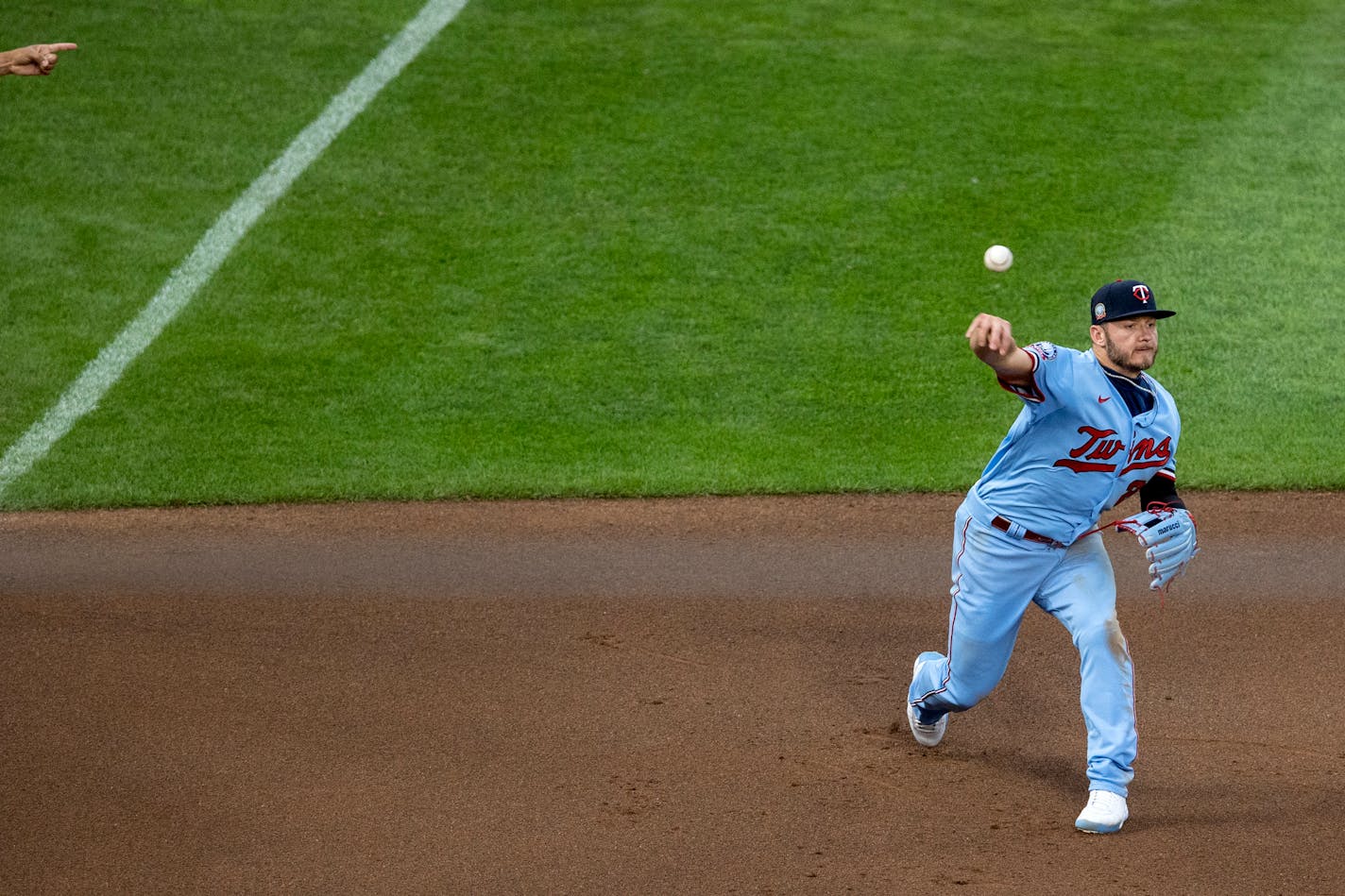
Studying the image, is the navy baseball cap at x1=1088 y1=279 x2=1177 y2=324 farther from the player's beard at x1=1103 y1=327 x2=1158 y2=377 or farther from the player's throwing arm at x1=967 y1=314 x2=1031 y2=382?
the player's throwing arm at x1=967 y1=314 x2=1031 y2=382

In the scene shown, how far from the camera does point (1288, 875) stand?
4.64 m

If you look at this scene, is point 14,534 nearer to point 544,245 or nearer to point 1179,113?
point 544,245

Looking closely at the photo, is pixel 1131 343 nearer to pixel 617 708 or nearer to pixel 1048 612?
pixel 1048 612

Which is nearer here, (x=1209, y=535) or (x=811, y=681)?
(x=811, y=681)

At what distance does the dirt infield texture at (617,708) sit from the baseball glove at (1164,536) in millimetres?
757

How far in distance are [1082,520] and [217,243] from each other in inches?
277

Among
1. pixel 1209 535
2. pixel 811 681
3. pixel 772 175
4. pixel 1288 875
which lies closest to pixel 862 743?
pixel 811 681

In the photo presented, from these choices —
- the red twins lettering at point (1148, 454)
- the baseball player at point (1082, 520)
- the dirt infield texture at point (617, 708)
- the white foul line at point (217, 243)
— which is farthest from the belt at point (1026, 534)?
the white foul line at point (217, 243)

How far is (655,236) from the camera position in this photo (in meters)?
10.2

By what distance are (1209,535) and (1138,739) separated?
205 centimetres

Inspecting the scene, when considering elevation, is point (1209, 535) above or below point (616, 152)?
below

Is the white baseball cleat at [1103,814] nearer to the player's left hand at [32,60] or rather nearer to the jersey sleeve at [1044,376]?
the jersey sleeve at [1044,376]

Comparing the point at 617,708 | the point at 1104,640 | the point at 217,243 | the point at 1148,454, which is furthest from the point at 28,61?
the point at 217,243

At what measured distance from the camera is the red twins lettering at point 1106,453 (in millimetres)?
4918
